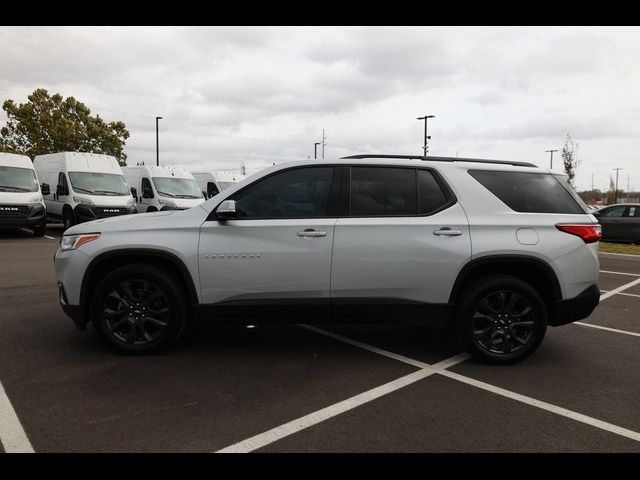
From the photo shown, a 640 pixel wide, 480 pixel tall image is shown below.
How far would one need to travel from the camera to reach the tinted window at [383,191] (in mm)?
4398

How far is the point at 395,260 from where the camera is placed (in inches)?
167

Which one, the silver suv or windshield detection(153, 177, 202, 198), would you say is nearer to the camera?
the silver suv

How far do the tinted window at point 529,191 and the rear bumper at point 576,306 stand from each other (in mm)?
706

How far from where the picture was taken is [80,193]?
52.3 ft

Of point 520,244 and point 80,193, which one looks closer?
point 520,244

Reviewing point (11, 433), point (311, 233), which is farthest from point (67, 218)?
point (11, 433)

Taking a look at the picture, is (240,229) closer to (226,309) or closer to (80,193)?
(226,309)

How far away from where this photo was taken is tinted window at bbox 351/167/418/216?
4398 mm

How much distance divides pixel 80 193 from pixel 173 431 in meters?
14.6

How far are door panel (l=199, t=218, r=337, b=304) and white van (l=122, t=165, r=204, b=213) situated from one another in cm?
1407

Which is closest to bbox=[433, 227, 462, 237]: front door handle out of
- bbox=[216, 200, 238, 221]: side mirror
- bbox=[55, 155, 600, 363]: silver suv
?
bbox=[55, 155, 600, 363]: silver suv

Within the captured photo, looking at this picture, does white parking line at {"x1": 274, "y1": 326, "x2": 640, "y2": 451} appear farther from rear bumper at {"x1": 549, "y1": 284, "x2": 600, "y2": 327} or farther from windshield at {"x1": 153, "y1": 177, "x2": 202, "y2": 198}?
windshield at {"x1": 153, "y1": 177, "x2": 202, "y2": 198}

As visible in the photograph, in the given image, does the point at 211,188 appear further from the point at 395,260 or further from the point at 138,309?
the point at 395,260
